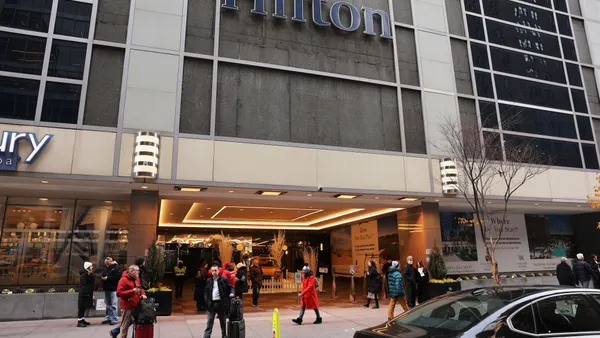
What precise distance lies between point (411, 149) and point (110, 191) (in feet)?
37.0

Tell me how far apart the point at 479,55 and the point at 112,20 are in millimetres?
15485

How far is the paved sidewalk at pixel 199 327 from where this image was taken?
986 cm

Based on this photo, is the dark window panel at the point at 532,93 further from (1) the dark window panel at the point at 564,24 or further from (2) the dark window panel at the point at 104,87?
(2) the dark window panel at the point at 104,87

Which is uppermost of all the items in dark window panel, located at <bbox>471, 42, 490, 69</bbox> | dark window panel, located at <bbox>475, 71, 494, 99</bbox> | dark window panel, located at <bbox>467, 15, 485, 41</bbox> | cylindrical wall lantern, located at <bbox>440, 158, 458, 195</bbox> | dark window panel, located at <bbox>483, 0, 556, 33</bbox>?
dark window panel, located at <bbox>483, 0, 556, 33</bbox>

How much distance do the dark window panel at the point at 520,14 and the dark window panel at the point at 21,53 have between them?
62.2ft

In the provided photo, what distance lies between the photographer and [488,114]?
18.1 metres

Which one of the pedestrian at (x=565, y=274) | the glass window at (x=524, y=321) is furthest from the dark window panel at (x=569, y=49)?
the glass window at (x=524, y=321)

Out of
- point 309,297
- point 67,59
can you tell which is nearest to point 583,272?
point 309,297

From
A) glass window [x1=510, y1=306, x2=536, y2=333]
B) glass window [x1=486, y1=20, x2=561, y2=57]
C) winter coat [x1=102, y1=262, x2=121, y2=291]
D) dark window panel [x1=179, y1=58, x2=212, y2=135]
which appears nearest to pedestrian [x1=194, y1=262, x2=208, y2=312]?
winter coat [x1=102, y1=262, x2=121, y2=291]

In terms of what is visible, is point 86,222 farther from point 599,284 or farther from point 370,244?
point 599,284

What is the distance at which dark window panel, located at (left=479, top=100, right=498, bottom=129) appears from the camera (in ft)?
58.7

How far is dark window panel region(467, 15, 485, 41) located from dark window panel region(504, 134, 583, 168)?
4.95 m

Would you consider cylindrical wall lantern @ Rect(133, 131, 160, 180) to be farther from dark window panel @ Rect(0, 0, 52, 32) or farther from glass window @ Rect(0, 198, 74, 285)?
glass window @ Rect(0, 198, 74, 285)

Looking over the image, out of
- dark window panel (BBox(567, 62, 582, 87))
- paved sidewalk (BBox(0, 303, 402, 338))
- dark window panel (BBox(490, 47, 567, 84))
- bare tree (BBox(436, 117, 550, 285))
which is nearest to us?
paved sidewalk (BBox(0, 303, 402, 338))
